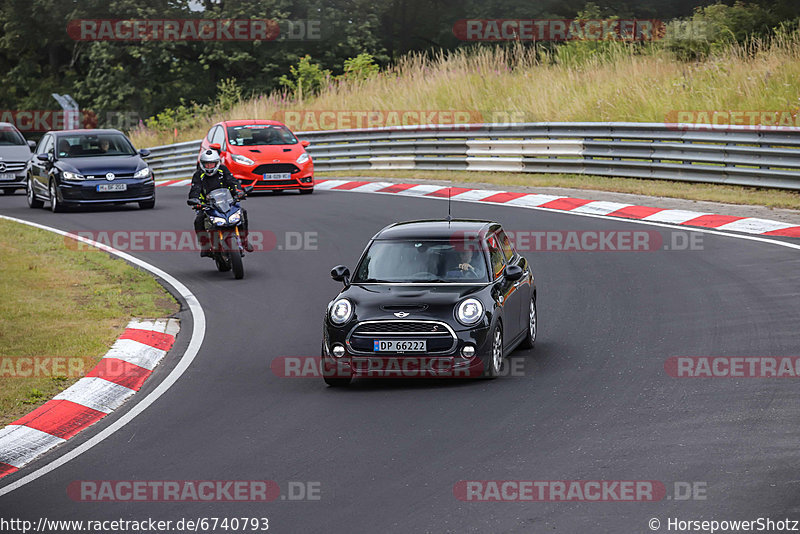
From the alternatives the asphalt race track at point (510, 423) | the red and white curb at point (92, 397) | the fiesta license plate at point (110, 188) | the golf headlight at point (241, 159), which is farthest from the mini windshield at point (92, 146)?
the red and white curb at point (92, 397)

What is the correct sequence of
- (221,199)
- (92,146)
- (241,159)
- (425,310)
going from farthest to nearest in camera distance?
(241,159)
(92,146)
(221,199)
(425,310)

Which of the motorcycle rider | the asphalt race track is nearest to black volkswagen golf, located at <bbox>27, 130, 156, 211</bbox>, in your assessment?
the motorcycle rider

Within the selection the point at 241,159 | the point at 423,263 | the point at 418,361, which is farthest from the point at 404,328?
the point at 241,159

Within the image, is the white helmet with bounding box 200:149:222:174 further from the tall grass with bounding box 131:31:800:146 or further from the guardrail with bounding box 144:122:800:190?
the tall grass with bounding box 131:31:800:146

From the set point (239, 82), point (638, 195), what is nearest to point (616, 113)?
point (638, 195)

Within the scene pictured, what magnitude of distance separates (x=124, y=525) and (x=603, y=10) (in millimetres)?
45422

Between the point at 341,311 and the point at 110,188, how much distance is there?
15.1 metres

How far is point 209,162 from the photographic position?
16094 mm

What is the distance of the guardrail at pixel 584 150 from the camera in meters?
20.6

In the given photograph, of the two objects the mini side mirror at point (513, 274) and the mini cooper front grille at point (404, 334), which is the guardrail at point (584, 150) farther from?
the mini cooper front grille at point (404, 334)

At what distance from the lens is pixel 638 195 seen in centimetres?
2191

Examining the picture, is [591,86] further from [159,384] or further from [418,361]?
[159,384]

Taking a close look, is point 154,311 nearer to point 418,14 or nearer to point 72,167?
point 72,167

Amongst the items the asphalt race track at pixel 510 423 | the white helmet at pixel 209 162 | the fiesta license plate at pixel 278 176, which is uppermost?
the white helmet at pixel 209 162
